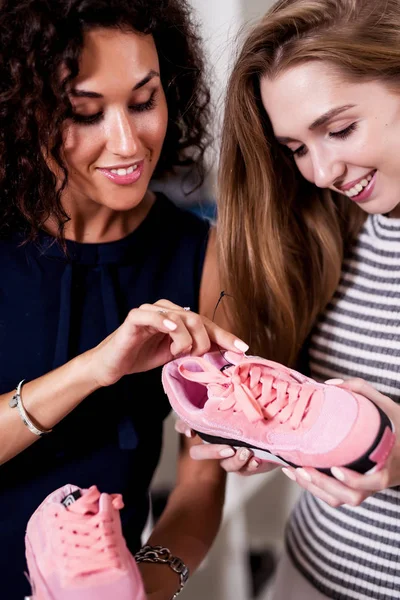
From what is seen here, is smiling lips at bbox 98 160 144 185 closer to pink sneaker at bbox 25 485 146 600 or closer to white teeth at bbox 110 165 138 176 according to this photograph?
white teeth at bbox 110 165 138 176

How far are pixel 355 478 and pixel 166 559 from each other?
1.09 feet

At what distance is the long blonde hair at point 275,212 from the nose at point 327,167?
0.11 meters

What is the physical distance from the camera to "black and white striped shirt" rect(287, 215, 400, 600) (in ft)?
3.42

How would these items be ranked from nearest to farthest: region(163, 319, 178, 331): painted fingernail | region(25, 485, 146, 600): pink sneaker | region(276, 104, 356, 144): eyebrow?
region(25, 485, 146, 600): pink sneaker, region(163, 319, 178, 331): painted fingernail, region(276, 104, 356, 144): eyebrow

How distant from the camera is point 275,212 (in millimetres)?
1169

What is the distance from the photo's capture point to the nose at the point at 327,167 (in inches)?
40.4

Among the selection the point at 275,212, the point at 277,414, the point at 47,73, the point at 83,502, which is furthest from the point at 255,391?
the point at 47,73

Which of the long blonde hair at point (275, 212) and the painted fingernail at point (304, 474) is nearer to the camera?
the painted fingernail at point (304, 474)

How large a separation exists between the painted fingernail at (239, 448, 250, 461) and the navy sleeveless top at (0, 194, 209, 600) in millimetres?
176

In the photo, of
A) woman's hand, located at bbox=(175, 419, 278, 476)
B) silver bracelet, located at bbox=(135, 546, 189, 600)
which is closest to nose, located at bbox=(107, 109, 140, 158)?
woman's hand, located at bbox=(175, 419, 278, 476)

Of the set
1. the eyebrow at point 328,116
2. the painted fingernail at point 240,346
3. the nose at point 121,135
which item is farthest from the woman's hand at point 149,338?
the eyebrow at point 328,116

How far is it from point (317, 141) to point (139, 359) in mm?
397

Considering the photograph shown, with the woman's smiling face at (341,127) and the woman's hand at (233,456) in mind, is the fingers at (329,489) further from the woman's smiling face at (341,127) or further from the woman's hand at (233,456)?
the woman's smiling face at (341,127)

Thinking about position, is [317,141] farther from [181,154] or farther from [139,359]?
[139,359]
